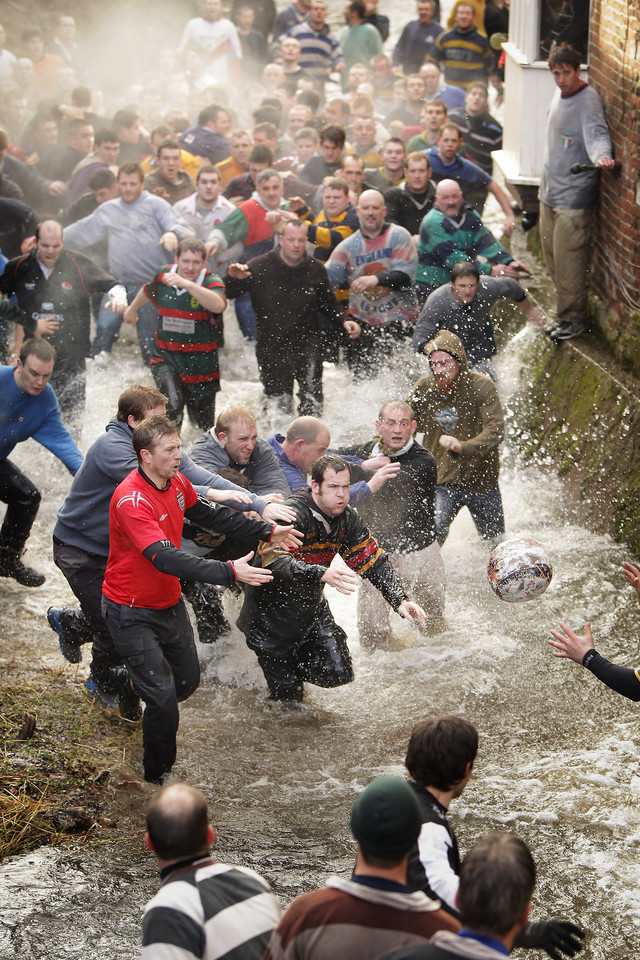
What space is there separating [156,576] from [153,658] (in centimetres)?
38

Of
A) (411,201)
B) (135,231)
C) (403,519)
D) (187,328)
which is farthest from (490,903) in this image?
(411,201)

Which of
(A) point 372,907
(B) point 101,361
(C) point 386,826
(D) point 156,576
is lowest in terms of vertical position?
(B) point 101,361

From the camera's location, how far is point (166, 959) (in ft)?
9.77

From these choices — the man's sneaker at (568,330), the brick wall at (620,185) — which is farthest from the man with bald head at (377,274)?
the brick wall at (620,185)

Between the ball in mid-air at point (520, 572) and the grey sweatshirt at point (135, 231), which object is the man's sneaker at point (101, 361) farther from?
the ball in mid-air at point (520, 572)

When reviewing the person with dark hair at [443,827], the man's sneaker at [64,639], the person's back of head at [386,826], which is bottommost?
the man's sneaker at [64,639]

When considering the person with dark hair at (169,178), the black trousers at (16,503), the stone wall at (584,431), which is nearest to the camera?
the black trousers at (16,503)

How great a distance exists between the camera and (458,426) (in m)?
7.97

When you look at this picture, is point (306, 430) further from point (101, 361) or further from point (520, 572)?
point (101, 361)

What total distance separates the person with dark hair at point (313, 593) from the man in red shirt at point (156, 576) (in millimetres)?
569

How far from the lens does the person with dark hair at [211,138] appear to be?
13562 millimetres

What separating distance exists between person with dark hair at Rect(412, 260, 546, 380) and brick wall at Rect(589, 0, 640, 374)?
0.87 metres

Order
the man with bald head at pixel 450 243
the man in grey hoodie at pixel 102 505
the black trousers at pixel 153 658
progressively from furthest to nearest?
the man with bald head at pixel 450 243 < the man in grey hoodie at pixel 102 505 < the black trousers at pixel 153 658

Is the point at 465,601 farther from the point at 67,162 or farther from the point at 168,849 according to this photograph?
the point at 67,162
